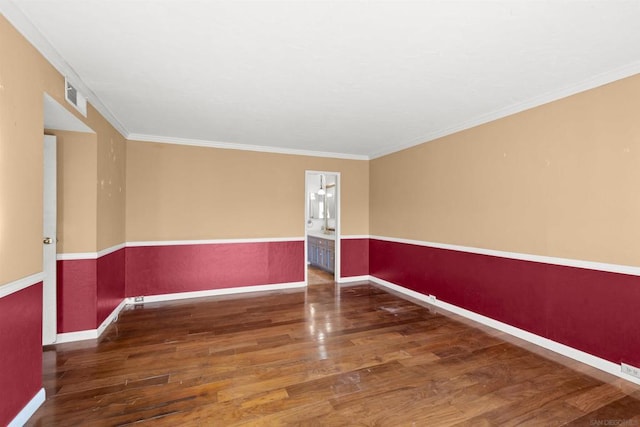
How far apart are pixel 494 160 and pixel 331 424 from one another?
3.12 m

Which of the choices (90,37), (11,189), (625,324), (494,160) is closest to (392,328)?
(625,324)

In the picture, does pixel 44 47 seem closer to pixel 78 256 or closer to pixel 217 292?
pixel 78 256

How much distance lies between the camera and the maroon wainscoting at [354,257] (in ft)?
18.1

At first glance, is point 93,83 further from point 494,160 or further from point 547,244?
point 547,244

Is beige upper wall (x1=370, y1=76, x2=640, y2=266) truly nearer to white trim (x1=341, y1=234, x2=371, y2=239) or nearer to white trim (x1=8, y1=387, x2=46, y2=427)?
white trim (x1=341, y1=234, x2=371, y2=239)

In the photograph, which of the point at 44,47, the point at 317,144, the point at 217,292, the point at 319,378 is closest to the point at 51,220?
the point at 44,47

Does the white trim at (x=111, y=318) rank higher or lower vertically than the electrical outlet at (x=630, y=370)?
lower

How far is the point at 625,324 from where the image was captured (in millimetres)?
2352

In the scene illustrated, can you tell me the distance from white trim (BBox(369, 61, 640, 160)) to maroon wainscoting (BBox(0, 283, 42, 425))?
4411mm

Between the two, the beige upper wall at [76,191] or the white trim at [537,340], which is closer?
the white trim at [537,340]

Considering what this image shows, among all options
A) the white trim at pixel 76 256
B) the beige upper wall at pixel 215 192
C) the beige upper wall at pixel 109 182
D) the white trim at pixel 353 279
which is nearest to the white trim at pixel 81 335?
the white trim at pixel 76 256

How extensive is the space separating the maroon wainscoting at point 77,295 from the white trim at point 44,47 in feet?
5.37

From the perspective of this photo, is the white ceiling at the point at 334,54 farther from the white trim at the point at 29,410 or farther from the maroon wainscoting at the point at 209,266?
the white trim at the point at 29,410

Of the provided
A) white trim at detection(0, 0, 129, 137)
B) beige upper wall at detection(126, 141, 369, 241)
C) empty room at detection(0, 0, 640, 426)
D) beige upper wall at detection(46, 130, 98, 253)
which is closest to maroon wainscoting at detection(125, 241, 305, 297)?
empty room at detection(0, 0, 640, 426)
